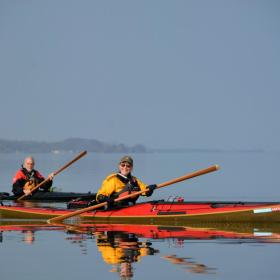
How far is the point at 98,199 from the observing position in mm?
24031

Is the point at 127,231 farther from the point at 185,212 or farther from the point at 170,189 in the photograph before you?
the point at 170,189

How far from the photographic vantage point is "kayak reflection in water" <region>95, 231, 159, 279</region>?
16828 mm

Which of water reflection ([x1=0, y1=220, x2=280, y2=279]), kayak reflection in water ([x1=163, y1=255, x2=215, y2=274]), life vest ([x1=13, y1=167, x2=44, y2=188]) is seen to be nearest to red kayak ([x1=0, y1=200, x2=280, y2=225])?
water reflection ([x1=0, y1=220, x2=280, y2=279])

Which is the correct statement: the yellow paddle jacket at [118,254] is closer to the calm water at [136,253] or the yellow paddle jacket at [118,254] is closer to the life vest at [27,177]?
the calm water at [136,253]

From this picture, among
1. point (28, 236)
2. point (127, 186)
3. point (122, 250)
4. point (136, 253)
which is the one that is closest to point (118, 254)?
point (136, 253)

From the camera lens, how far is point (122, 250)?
62.5 feet

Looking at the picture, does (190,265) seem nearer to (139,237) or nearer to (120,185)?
(139,237)

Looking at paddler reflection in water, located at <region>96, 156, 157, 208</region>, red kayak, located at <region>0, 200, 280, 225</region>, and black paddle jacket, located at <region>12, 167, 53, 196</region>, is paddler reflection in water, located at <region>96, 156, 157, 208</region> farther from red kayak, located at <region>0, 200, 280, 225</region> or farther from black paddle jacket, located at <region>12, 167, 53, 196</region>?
black paddle jacket, located at <region>12, 167, 53, 196</region>

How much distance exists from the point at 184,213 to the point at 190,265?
6.46 metres

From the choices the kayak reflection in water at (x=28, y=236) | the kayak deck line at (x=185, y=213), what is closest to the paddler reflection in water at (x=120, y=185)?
the kayak deck line at (x=185, y=213)

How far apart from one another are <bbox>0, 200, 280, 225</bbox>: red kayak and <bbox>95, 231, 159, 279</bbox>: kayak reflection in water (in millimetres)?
1648

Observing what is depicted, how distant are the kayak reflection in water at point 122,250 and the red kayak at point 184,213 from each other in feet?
5.41

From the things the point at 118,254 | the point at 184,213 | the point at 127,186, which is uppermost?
the point at 127,186

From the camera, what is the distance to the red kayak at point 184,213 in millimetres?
22891
